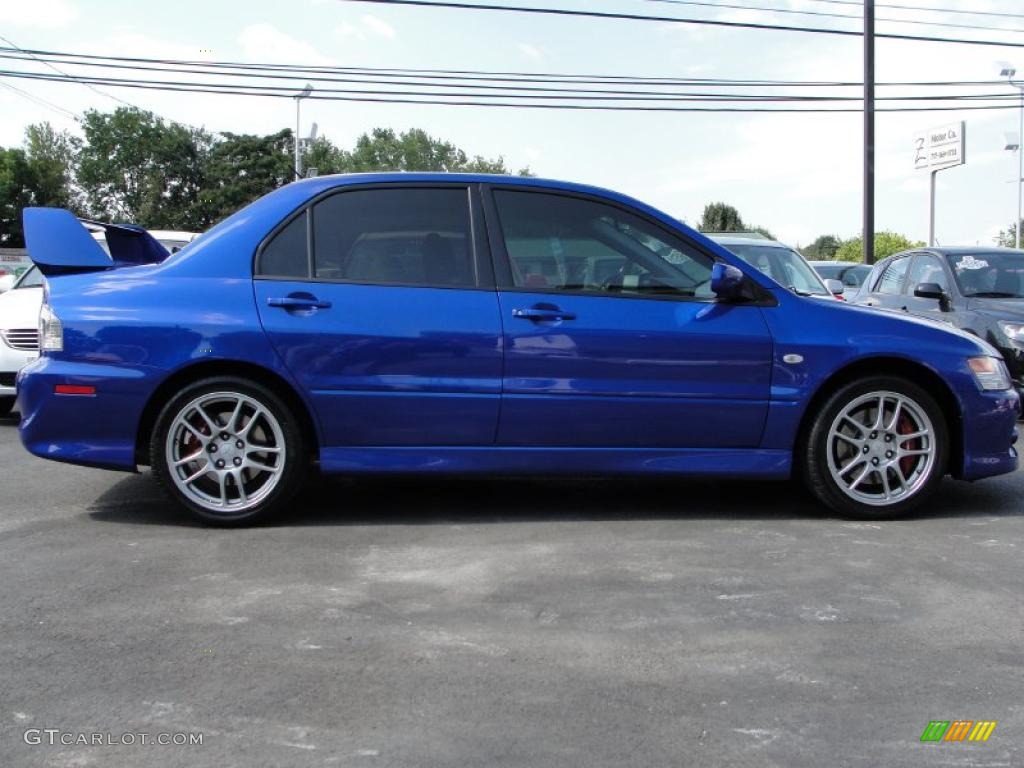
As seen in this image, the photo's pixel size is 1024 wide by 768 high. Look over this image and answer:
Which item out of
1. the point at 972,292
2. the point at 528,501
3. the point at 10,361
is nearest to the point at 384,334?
the point at 528,501

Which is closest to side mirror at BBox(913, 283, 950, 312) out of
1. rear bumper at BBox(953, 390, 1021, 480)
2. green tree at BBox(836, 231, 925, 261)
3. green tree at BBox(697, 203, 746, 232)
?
rear bumper at BBox(953, 390, 1021, 480)

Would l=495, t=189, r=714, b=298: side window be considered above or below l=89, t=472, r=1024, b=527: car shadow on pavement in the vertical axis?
above

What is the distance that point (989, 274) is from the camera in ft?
30.0

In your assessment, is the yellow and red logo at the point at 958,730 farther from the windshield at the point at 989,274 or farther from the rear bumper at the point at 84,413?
the windshield at the point at 989,274

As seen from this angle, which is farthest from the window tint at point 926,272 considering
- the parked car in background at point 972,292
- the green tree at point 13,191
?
the green tree at point 13,191

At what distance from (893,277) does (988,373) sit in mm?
5484

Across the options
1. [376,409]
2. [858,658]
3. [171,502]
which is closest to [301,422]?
[376,409]

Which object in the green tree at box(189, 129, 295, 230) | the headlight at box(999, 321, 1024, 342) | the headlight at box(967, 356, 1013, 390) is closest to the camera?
the headlight at box(967, 356, 1013, 390)

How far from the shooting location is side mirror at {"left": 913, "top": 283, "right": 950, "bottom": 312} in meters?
8.87

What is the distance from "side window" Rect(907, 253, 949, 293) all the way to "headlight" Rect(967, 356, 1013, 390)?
431cm

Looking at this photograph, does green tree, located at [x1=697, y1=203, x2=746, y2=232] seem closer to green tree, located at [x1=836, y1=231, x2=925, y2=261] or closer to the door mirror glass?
green tree, located at [x1=836, y1=231, x2=925, y2=261]

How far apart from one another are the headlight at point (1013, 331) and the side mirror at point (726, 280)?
14.0ft

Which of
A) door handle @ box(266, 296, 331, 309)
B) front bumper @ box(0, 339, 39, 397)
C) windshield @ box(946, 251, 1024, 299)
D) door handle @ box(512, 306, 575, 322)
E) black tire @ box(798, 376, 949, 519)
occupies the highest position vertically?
windshield @ box(946, 251, 1024, 299)

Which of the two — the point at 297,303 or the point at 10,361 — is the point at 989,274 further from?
the point at 10,361
